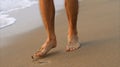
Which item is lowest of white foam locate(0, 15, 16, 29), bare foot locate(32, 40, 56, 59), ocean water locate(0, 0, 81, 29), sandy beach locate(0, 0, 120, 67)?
ocean water locate(0, 0, 81, 29)

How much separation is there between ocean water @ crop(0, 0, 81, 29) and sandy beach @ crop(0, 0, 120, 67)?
0.52ft

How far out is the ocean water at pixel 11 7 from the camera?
5.22 metres

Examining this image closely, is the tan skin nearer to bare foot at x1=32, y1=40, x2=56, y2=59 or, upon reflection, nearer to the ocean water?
bare foot at x1=32, y1=40, x2=56, y2=59

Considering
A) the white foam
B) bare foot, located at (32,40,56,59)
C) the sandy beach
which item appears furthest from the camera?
the white foam

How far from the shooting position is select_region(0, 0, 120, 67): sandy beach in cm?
277

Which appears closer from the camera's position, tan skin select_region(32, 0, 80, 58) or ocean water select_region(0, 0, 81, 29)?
tan skin select_region(32, 0, 80, 58)

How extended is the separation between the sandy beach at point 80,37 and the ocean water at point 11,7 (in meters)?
0.16

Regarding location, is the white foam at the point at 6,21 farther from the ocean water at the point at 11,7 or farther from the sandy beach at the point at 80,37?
the sandy beach at the point at 80,37

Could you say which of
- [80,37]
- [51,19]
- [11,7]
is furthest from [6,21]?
[51,19]

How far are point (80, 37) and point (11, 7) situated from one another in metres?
3.59

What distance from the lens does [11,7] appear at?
685 cm

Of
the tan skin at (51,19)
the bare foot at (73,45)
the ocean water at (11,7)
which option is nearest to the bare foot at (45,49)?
the tan skin at (51,19)

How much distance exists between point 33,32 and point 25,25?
60 centimetres

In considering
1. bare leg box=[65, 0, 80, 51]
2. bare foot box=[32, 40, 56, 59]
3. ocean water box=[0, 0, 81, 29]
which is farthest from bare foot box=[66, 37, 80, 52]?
ocean water box=[0, 0, 81, 29]
